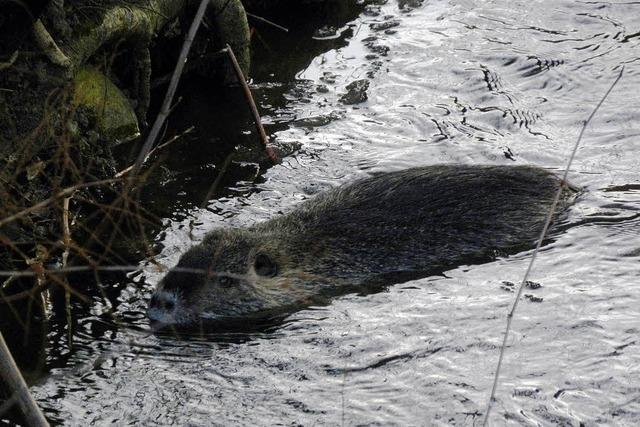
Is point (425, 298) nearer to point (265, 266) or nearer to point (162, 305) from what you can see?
point (265, 266)

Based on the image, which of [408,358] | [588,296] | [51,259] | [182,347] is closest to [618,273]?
[588,296]

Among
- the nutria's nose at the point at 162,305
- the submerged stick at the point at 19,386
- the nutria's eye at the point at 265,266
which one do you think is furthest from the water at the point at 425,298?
the submerged stick at the point at 19,386

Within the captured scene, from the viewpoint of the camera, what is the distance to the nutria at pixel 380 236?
6.30 meters

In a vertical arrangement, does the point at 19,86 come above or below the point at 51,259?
above

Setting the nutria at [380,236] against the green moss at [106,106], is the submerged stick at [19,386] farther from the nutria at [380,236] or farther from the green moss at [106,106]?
the green moss at [106,106]

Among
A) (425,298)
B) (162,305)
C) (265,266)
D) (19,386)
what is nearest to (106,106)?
(265,266)

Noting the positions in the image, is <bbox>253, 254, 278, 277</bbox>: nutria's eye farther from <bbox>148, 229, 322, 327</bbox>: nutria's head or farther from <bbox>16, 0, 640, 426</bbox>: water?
<bbox>16, 0, 640, 426</bbox>: water

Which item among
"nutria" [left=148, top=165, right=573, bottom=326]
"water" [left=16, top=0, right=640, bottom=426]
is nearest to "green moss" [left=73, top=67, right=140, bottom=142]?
"water" [left=16, top=0, right=640, bottom=426]

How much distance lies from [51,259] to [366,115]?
10.2 feet

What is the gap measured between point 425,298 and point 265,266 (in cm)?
98

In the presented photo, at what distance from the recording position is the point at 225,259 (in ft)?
20.2

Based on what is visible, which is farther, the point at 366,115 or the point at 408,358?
the point at 366,115

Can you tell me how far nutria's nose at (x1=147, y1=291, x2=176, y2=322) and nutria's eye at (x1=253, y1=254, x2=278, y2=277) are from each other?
2.30ft

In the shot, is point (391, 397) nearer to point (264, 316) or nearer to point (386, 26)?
point (264, 316)
